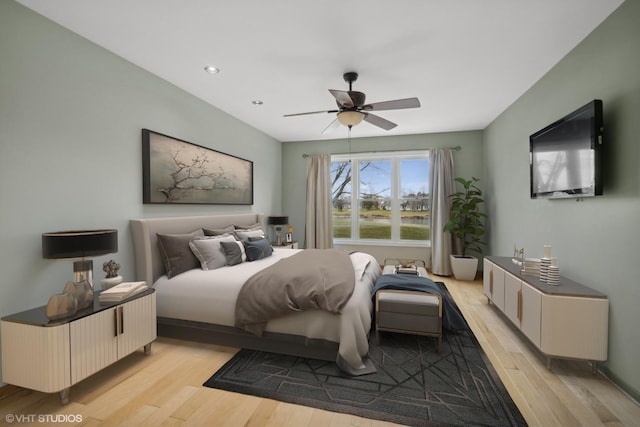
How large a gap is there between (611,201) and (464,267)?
2.86 metres

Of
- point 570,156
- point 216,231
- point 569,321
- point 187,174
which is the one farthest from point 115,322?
point 570,156

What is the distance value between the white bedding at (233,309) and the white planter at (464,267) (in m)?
2.42

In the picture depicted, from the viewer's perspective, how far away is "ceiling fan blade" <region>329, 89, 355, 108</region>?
8.18 ft

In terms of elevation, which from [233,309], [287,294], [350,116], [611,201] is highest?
[350,116]

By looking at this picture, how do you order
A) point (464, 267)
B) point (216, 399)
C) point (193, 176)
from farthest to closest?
point (464, 267)
point (193, 176)
point (216, 399)

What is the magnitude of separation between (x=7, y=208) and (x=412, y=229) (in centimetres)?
546

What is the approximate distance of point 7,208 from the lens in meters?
1.88

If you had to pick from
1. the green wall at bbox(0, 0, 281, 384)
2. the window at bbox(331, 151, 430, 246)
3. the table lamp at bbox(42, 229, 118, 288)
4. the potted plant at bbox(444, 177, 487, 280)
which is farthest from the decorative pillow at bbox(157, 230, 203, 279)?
the potted plant at bbox(444, 177, 487, 280)

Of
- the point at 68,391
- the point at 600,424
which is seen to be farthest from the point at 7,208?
the point at 600,424

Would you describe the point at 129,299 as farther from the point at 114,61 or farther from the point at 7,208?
the point at 114,61

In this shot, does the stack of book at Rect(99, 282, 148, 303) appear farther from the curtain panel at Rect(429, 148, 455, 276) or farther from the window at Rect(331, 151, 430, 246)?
the curtain panel at Rect(429, 148, 455, 276)

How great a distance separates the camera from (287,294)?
2312 millimetres

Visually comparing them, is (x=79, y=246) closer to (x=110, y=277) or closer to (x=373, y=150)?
(x=110, y=277)

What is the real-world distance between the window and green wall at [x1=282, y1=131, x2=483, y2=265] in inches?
6.1
